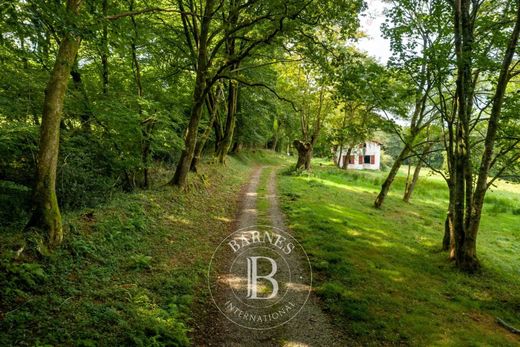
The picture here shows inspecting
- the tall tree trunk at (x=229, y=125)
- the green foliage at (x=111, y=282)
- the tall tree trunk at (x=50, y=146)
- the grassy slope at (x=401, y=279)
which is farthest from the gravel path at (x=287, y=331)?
the tall tree trunk at (x=229, y=125)

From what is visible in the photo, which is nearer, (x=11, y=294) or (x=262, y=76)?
(x=11, y=294)

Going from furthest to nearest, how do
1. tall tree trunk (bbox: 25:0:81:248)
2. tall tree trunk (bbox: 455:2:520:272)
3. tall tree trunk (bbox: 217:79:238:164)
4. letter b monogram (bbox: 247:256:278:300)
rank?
tall tree trunk (bbox: 217:79:238:164) < tall tree trunk (bbox: 455:2:520:272) < letter b monogram (bbox: 247:256:278:300) < tall tree trunk (bbox: 25:0:81:248)

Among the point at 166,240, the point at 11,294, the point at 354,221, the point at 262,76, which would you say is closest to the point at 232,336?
the point at 11,294

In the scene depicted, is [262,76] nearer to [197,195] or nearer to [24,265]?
[197,195]

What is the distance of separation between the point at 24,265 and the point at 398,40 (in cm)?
1213

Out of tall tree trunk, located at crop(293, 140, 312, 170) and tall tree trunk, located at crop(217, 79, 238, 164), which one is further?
tall tree trunk, located at crop(293, 140, 312, 170)

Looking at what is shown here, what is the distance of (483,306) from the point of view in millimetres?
7707

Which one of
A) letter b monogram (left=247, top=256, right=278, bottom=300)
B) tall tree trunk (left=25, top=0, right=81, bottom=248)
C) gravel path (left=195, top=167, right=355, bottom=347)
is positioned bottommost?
gravel path (left=195, top=167, right=355, bottom=347)

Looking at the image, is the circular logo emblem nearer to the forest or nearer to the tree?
the forest

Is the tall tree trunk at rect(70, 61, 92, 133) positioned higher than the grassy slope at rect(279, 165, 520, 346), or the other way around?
the tall tree trunk at rect(70, 61, 92, 133)

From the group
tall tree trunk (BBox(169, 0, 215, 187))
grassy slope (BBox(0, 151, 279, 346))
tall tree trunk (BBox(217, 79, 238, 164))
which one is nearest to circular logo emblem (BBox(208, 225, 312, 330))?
grassy slope (BBox(0, 151, 279, 346))

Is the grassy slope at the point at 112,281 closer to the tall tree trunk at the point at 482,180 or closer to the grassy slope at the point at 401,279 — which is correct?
the grassy slope at the point at 401,279

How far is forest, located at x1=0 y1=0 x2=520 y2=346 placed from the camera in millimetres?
5641

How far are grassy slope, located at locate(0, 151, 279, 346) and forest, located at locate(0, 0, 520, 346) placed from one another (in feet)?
0.11
